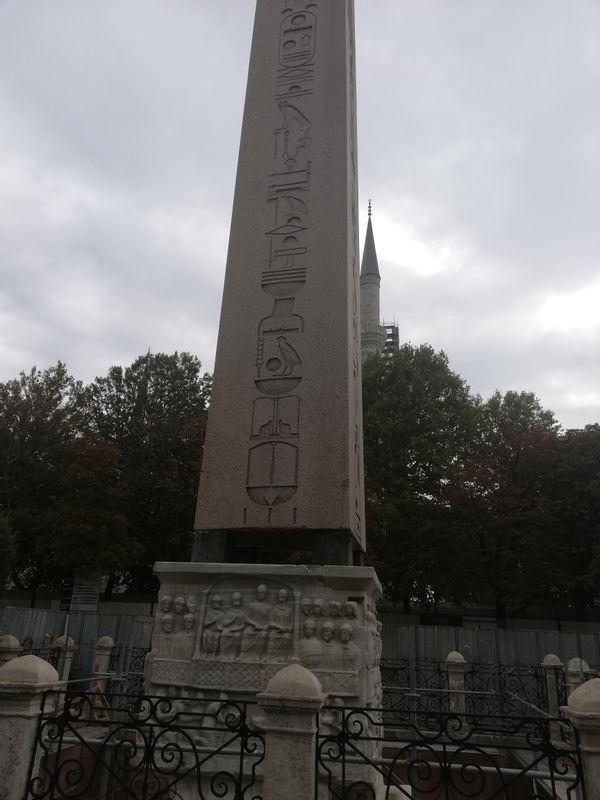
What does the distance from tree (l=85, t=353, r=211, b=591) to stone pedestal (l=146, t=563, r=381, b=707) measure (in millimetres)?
16828

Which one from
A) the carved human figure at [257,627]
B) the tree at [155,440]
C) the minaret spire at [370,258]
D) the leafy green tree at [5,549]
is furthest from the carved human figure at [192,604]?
the minaret spire at [370,258]

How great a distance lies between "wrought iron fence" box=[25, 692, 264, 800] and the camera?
3193mm

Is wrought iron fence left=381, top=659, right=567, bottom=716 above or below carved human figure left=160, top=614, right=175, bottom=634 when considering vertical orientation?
below

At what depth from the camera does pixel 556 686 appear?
937 cm

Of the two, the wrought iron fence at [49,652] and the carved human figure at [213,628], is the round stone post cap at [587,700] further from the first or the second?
the wrought iron fence at [49,652]

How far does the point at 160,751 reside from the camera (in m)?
4.30

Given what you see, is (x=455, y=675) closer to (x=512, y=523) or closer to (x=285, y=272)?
(x=285, y=272)

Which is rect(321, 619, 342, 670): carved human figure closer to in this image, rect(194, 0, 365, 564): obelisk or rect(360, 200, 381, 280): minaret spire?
rect(194, 0, 365, 564): obelisk

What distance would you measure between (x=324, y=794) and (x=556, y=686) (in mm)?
6378

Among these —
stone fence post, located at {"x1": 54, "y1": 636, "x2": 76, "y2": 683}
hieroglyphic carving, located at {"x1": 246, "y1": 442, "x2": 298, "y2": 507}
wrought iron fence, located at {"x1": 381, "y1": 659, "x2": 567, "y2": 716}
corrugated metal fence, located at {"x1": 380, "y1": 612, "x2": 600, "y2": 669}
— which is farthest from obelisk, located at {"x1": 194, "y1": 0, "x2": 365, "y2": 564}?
corrugated metal fence, located at {"x1": 380, "y1": 612, "x2": 600, "y2": 669}

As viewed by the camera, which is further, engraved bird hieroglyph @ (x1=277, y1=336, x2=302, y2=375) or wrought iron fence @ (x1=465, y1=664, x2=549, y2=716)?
wrought iron fence @ (x1=465, y1=664, x2=549, y2=716)

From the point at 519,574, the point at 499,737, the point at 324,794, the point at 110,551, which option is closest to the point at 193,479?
the point at 110,551

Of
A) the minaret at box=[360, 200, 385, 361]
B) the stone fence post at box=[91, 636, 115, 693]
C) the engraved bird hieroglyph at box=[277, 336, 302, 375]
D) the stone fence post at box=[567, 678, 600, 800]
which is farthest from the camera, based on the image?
the minaret at box=[360, 200, 385, 361]

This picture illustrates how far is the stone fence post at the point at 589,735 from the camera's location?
297 centimetres
